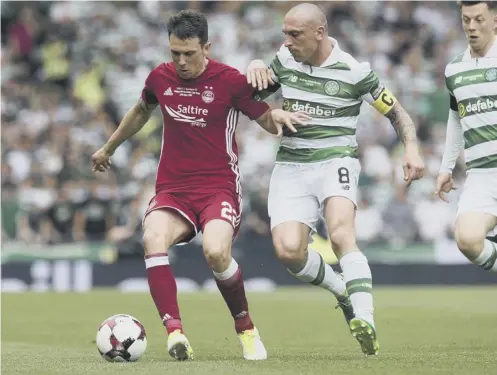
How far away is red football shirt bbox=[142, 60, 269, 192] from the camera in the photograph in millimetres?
9219

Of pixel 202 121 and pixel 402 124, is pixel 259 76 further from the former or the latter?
pixel 402 124

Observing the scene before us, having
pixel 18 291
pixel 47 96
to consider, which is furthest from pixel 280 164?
pixel 47 96

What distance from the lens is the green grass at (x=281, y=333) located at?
8125 mm

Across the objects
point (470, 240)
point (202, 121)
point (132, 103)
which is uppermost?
point (202, 121)

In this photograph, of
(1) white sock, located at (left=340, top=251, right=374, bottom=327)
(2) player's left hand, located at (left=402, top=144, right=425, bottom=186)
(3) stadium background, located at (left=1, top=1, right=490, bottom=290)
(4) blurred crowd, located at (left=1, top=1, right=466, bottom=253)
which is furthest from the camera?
(4) blurred crowd, located at (left=1, top=1, right=466, bottom=253)

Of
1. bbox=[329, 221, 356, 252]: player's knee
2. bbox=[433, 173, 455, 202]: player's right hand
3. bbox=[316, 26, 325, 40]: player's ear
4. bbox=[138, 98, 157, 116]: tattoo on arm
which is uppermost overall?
bbox=[316, 26, 325, 40]: player's ear

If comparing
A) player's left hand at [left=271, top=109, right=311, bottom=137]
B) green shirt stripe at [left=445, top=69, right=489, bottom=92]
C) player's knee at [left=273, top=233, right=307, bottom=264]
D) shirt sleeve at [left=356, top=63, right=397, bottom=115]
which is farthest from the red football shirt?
green shirt stripe at [left=445, top=69, right=489, bottom=92]

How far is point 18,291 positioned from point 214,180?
11.0 metres

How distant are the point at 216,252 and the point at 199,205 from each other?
596 mm

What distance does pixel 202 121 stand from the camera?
9234mm

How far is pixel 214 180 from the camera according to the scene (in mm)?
9305

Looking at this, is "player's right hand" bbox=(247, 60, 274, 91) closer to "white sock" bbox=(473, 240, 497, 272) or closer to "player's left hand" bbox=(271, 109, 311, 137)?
"player's left hand" bbox=(271, 109, 311, 137)

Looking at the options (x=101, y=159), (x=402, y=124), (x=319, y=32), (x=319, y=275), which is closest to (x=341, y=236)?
(x=319, y=275)

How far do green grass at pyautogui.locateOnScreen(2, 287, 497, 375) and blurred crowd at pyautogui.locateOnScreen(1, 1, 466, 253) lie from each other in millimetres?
1791
